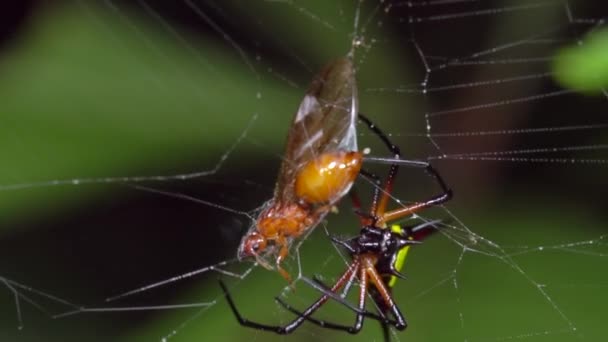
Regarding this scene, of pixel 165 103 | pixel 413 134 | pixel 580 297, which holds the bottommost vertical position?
pixel 580 297

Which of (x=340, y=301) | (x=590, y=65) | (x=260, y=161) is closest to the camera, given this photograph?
(x=590, y=65)

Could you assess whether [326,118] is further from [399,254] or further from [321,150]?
[399,254]

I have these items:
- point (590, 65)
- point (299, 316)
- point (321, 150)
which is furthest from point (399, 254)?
point (590, 65)

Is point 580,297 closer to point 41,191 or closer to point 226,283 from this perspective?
point 226,283

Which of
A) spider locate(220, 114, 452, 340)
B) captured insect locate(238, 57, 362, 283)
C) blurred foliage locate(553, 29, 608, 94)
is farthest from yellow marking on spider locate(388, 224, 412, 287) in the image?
blurred foliage locate(553, 29, 608, 94)

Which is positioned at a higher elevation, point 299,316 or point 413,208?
point 413,208

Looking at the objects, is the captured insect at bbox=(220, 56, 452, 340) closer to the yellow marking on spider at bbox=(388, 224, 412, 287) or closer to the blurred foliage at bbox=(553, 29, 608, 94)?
the yellow marking on spider at bbox=(388, 224, 412, 287)

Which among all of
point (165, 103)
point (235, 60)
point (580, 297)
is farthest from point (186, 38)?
point (580, 297)
